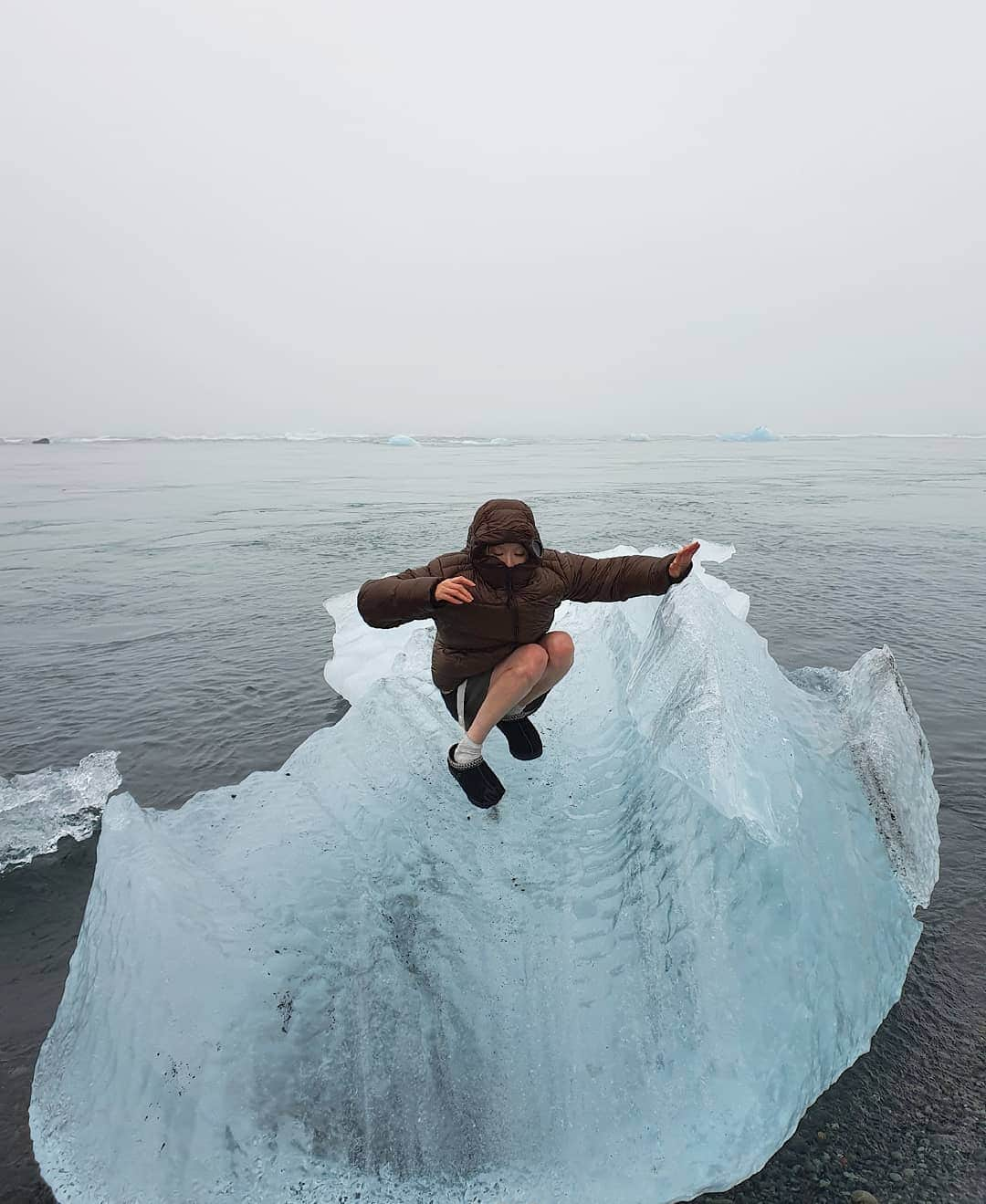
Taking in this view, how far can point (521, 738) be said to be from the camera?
3.07m

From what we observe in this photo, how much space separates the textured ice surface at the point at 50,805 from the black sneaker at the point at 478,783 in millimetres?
2225

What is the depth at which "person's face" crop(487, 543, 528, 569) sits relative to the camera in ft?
8.64

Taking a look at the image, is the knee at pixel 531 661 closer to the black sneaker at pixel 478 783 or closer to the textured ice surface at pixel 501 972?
the black sneaker at pixel 478 783

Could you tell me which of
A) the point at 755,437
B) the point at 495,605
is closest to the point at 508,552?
the point at 495,605

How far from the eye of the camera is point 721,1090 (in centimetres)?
195

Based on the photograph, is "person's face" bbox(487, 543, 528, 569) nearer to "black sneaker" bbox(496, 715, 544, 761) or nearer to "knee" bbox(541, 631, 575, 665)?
"knee" bbox(541, 631, 575, 665)

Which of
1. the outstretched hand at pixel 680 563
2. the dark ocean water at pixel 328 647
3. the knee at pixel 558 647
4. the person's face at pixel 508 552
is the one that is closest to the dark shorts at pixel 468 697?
the knee at pixel 558 647

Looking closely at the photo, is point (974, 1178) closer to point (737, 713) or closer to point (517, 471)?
point (737, 713)

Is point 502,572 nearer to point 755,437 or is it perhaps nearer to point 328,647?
point 328,647

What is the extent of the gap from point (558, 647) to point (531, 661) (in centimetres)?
18

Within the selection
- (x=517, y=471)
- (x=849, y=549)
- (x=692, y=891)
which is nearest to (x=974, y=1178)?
(x=692, y=891)

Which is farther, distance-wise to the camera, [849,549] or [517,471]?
[517,471]

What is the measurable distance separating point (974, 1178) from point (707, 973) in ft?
2.76

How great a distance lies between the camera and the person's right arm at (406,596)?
254cm
